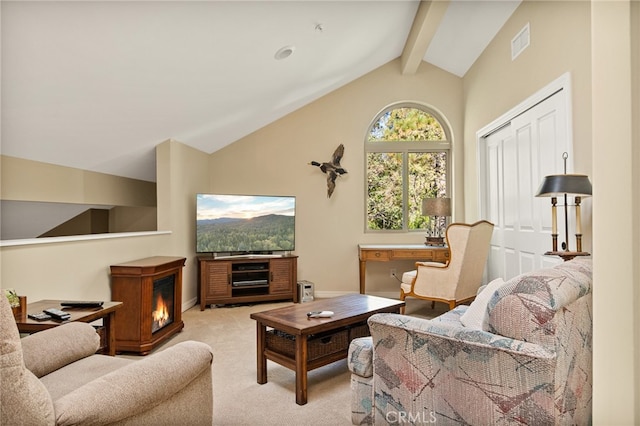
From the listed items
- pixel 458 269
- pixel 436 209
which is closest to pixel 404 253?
pixel 436 209

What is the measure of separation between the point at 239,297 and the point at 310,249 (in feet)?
4.01

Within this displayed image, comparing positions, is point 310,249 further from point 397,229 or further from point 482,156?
point 482,156

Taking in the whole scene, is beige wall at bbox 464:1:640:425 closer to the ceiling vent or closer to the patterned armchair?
the patterned armchair

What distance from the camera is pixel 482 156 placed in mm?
4852

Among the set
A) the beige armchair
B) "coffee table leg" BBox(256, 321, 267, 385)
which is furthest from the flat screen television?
the beige armchair

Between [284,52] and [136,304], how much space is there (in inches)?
102

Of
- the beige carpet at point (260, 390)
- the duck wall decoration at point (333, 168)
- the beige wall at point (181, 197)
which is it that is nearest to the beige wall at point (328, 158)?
the duck wall decoration at point (333, 168)

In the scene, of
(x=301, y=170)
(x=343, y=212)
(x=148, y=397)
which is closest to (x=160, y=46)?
(x=148, y=397)

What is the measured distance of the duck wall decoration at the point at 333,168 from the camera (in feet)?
17.9

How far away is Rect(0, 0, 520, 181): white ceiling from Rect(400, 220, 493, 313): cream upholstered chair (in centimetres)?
224

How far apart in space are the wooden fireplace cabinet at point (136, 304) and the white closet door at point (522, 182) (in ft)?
10.8

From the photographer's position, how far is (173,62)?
3094 millimetres

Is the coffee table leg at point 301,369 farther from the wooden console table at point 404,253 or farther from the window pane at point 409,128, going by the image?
the window pane at point 409,128

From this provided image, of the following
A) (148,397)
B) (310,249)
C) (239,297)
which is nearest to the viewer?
(148,397)
